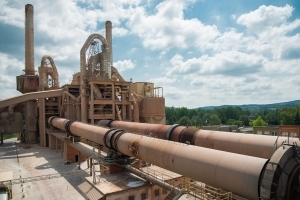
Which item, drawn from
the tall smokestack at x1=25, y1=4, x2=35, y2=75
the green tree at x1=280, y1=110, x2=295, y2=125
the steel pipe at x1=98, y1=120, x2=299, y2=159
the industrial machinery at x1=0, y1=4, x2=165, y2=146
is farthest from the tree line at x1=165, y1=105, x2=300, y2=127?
the steel pipe at x1=98, y1=120, x2=299, y2=159

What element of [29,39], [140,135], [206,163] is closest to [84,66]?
[29,39]

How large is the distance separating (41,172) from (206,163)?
2222 centimetres

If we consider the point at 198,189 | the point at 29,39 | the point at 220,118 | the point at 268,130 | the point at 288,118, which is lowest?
the point at 220,118

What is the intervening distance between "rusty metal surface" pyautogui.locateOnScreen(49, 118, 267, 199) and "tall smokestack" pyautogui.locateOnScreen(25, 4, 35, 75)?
4108 cm

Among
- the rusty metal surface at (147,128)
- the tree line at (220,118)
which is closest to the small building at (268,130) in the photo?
the rusty metal surface at (147,128)

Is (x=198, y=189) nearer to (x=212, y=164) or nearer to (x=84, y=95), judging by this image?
(x=212, y=164)

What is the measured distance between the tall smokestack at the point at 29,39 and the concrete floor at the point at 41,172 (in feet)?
57.5

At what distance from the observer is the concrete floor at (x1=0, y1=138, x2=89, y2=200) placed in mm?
19359

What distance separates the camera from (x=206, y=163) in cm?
988

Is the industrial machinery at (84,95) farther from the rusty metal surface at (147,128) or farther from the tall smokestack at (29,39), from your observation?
the rusty metal surface at (147,128)

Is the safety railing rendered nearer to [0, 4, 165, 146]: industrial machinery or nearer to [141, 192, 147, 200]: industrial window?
[141, 192, 147, 200]: industrial window

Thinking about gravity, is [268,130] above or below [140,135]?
below

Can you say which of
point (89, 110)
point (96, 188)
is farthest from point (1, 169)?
point (96, 188)

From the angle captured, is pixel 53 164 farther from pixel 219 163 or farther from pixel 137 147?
pixel 219 163
